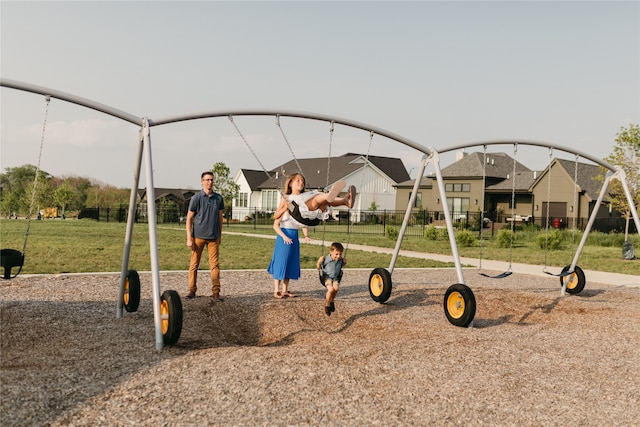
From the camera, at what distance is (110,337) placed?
6484mm

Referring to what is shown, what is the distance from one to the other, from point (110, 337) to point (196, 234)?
2.50 meters

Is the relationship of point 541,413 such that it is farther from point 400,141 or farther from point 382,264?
point 382,264

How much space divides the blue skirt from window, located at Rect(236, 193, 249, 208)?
2024 inches

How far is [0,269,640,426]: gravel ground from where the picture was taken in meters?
4.39

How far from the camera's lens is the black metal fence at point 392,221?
3510 cm

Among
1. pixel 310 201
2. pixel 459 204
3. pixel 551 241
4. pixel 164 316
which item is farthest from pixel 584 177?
pixel 164 316

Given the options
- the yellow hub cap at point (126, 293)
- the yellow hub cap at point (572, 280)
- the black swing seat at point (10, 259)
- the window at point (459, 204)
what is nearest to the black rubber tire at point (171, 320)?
the yellow hub cap at point (126, 293)

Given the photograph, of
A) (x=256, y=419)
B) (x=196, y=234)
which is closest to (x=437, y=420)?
(x=256, y=419)

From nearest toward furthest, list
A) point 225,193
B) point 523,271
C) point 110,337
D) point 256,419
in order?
point 256,419
point 110,337
point 523,271
point 225,193

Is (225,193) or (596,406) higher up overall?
(225,193)

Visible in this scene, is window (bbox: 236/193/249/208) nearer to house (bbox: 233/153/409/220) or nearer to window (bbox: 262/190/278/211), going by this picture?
house (bbox: 233/153/409/220)

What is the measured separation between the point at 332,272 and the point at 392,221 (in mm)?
34259

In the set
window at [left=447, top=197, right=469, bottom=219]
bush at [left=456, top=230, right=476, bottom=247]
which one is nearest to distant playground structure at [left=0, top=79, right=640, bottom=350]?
bush at [left=456, top=230, right=476, bottom=247]

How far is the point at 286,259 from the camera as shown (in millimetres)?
8852
